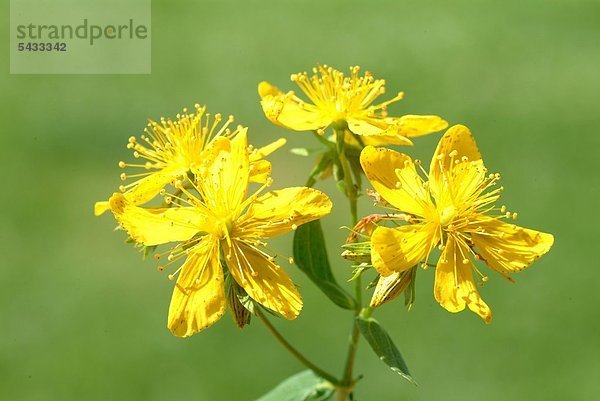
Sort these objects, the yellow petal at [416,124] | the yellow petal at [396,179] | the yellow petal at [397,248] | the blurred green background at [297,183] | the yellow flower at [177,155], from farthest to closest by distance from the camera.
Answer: the blurred green background at [297,183] < the yellow petal at [416,124] < the yellow flower at [177,155] < the yellow petal at [396,179] < the yellow petal at [397,248]

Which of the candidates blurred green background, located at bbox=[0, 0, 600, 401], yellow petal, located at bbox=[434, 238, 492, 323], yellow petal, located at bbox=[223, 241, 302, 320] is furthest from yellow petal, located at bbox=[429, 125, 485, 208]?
blurred green background, located at bbox=[0, 0, 600, 401]

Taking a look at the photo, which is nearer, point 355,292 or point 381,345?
point 381,345

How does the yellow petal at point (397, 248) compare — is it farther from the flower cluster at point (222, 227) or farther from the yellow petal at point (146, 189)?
the yellow petal at point (146, 189)

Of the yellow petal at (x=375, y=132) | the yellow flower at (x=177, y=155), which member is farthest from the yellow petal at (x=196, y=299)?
the yellow petal at (x=375, y=132)

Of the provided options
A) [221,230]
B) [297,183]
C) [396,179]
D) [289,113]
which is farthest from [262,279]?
[297,183]

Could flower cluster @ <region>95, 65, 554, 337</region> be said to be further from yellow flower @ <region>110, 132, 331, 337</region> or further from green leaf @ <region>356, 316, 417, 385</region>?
green leaf @ <region>356, 316, 417, 385</region>

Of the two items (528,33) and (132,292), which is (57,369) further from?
(528,33)

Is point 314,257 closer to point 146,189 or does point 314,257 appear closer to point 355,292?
point 355,292

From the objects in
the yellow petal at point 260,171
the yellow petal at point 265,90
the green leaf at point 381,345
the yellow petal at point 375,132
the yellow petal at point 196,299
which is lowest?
the green leaf at point 381,345
